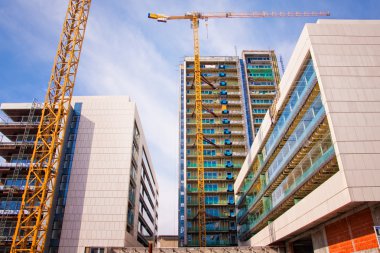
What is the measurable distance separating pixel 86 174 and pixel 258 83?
Answer: 2420 inches

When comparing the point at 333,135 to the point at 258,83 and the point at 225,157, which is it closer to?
the point at 225,157

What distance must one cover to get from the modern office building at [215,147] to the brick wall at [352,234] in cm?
4835

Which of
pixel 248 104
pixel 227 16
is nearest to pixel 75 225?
pixel 248 104

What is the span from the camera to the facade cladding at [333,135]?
2500 centimetres

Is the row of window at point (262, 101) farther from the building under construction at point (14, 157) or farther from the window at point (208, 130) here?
the building under construction at point (14, 157)

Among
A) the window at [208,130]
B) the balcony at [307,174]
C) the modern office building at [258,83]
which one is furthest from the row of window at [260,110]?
the balcony at [307,174]

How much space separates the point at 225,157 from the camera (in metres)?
83.5

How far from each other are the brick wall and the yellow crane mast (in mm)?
35628

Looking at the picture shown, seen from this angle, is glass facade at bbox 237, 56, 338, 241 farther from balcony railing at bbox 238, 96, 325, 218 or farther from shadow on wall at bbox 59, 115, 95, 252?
shadow on wall at bbox 59, 115, 95, 252

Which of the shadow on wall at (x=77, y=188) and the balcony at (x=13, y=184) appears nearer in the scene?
the shadow on wall at (x=77, y=188)

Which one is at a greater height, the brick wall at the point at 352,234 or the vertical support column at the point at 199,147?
the vertical support column at the point at 199,147

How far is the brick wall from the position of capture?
24391 mm

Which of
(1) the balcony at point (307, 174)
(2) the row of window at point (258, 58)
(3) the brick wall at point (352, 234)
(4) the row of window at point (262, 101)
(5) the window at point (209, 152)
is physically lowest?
(3) the brick wall at point (352, 234)

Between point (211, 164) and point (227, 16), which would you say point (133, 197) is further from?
point (227, 16)
